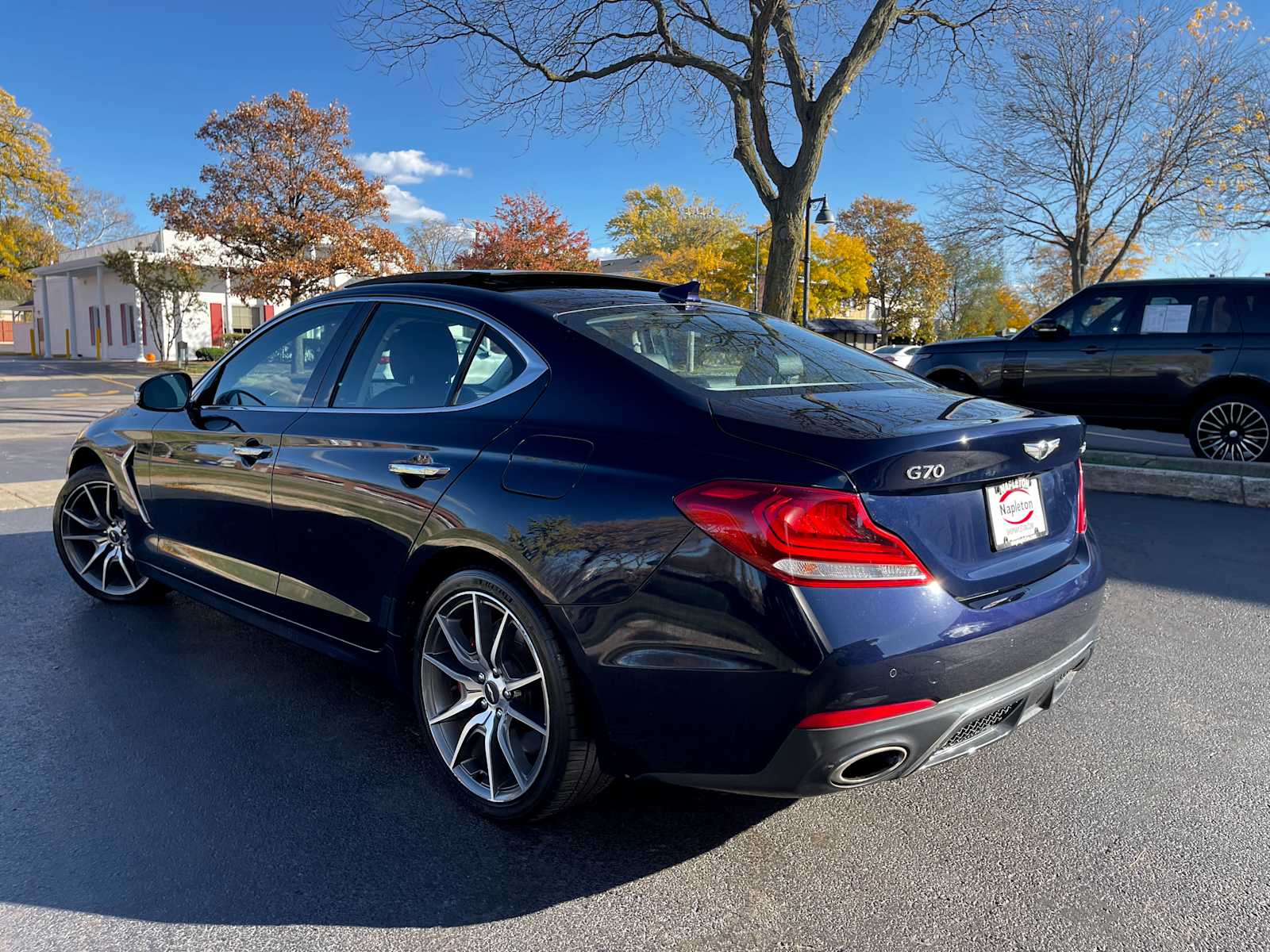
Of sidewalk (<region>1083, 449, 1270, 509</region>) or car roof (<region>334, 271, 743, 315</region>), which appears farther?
sidewalk (<region>1083, 449, 1270, 509</region>)

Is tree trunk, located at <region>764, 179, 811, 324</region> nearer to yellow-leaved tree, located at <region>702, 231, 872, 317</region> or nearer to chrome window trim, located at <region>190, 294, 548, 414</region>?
chrome window trim, located at <region>190, 294, 548, 414</region>

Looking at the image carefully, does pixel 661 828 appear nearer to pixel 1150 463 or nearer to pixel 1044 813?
pixel 1044 813

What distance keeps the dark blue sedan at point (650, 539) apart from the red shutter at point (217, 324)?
1611 inches

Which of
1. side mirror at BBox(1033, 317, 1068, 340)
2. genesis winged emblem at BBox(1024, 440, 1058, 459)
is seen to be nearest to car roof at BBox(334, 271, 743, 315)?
genesis winged emblem at BBox(1024, 440, 1058, 459)

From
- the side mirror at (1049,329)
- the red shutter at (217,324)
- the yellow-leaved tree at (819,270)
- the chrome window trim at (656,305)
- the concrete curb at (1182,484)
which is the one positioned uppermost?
the yellow-leaved tree at (819,270)

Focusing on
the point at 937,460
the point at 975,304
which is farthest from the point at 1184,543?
the point at 975,304

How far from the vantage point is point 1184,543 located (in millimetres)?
6148

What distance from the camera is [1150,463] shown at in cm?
830

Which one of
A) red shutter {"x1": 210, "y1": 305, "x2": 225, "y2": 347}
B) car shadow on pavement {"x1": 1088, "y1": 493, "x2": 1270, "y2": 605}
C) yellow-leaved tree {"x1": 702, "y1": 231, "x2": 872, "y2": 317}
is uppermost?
yellow-leaved tree {"x1": 702, "y1": 231, "x2": 872, "y2": 317}

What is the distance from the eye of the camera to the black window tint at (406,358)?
9.98 ft

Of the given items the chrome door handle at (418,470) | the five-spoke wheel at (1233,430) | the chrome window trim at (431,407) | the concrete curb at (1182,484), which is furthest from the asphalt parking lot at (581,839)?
the five-spoke wheel at (1233,430)

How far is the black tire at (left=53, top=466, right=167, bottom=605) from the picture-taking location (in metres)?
4.71

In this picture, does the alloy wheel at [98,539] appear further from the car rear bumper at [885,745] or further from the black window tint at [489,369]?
the car rear bumper at [885,745]

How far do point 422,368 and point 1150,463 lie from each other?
7540 millimetres
